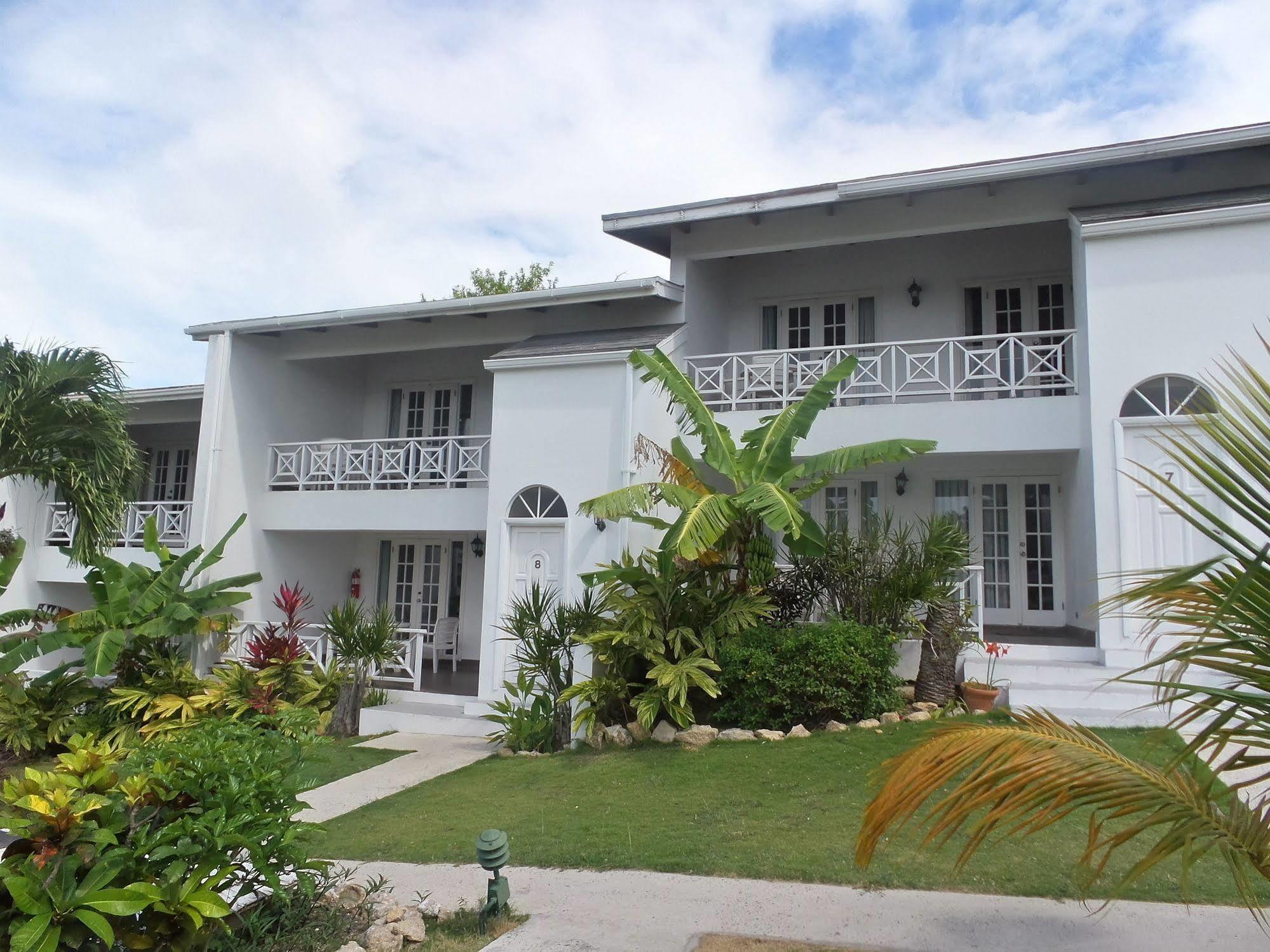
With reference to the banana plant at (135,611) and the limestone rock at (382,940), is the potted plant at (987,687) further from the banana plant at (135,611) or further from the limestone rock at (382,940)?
the banana plant at (135,611)

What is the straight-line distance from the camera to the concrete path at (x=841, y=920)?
16.1 feet

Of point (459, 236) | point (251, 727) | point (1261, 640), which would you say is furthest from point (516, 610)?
point (459, 236)

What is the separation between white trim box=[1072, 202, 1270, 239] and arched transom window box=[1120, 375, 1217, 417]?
6.02 feet

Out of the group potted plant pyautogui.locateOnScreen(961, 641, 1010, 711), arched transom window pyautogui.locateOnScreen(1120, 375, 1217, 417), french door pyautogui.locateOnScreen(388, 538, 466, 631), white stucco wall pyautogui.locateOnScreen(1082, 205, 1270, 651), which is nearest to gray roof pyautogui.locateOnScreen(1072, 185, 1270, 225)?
white stucco wall pyautogui.locateOnScreen(1082, 205, 1270, 651)

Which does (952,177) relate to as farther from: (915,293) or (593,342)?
(593,342)

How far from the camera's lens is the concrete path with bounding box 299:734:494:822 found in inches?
361

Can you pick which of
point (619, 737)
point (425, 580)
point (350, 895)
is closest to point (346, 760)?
point (619, 737)

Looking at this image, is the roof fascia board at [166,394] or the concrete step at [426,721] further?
the roof fascia board at [166,394]

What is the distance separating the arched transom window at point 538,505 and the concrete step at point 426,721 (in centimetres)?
296

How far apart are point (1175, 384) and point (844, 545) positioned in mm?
4340

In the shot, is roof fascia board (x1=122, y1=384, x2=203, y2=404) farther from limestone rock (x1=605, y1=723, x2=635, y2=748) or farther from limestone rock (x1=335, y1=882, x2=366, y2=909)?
limestone rock (x1=335, y1=882, x2=366, y2=909)

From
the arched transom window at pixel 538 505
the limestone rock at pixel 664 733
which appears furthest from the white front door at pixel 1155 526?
the arched transom window at pixel 538 505

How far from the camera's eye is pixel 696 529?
31.6 feet

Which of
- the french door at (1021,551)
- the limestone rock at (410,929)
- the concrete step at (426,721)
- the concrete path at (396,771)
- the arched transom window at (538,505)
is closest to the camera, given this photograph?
the limestone rock at (410,929)
